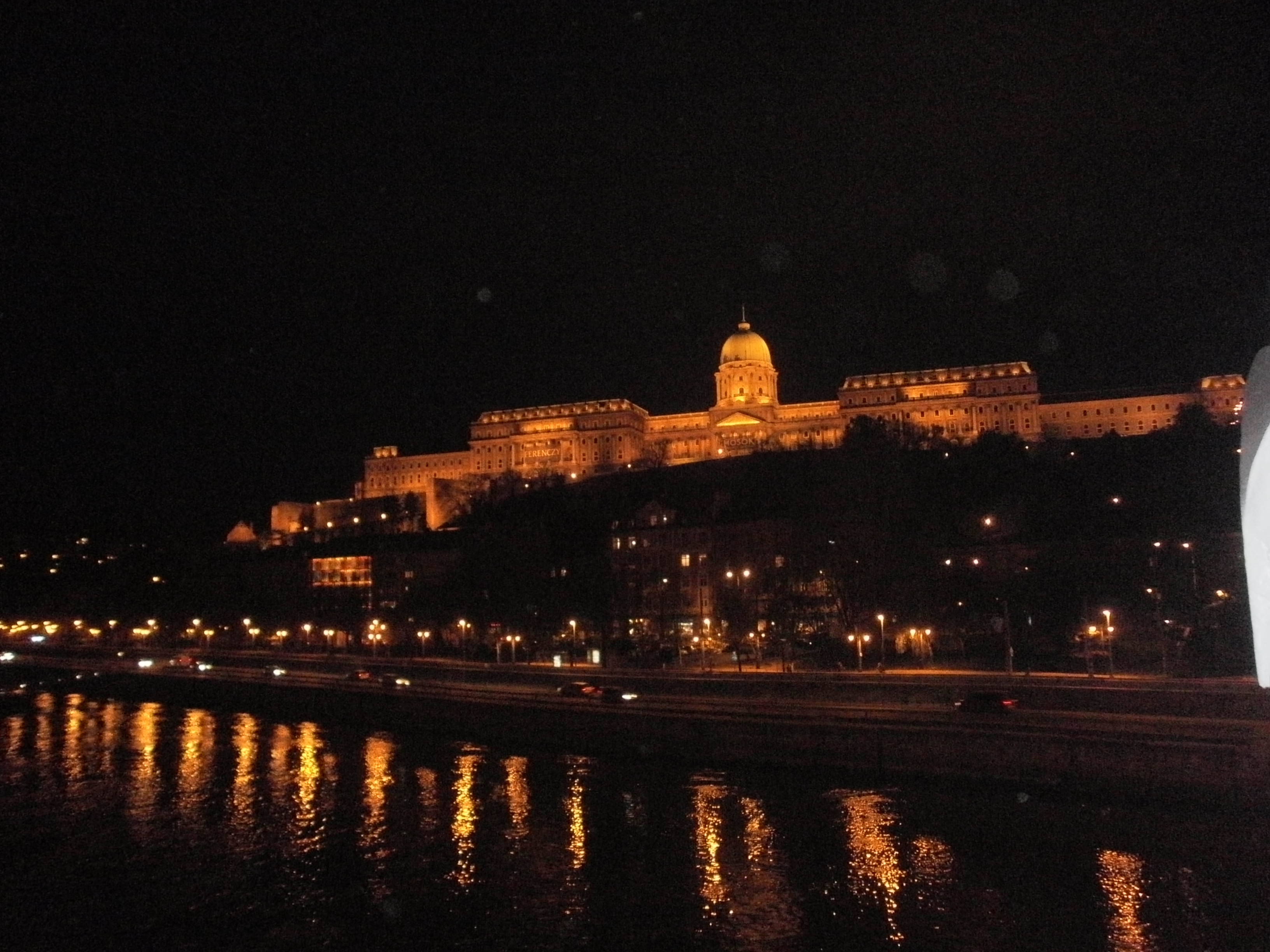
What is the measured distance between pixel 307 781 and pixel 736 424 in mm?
66651

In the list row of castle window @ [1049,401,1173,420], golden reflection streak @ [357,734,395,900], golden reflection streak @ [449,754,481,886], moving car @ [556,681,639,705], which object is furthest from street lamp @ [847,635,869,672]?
row of castle window @ [1049,401,1173,420]

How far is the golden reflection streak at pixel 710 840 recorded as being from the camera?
11.2 metres

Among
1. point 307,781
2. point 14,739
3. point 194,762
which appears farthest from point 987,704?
point 14,739

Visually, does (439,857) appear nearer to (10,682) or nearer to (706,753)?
(706,753)

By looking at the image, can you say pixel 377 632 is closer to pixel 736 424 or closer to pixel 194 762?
pixel 194 762

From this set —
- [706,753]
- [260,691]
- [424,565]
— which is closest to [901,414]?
[424,565]

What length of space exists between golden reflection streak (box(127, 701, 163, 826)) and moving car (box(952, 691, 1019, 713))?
505 inches

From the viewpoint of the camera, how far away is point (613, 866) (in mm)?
12547

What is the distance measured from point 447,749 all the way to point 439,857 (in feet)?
29.5

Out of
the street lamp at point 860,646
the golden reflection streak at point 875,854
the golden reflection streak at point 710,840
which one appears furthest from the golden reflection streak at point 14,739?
the street lamp at point 860,646

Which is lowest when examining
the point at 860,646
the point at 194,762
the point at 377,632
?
the point at 194,762

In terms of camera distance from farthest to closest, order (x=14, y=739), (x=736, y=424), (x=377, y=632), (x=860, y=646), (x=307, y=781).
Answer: (x=736, y=424)
(x=377, y=632)
(x=860, y=646)
(x=14, y=739)
(x=307, y=781)

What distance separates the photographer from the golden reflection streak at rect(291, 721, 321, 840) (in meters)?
15.2

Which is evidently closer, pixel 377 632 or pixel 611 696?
pixel 611 696
